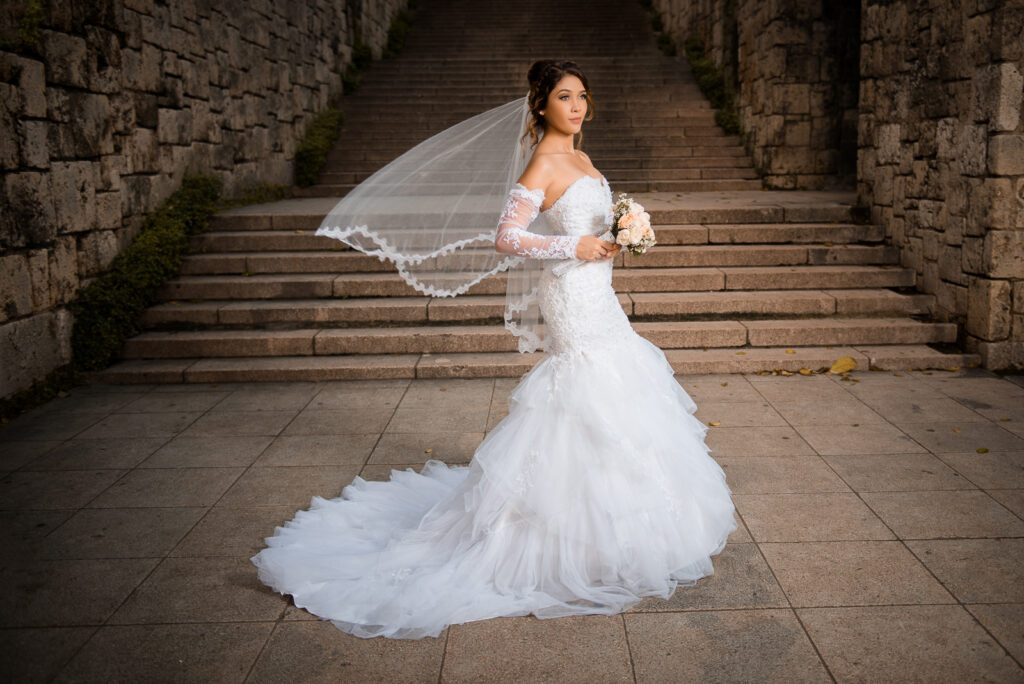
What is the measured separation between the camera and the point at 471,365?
6.67 m

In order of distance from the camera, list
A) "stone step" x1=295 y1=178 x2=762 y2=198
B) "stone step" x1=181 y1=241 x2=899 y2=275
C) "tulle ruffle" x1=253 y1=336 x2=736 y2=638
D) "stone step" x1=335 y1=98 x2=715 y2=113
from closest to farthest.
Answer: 1. "tulle ruffle" x1=253 y1=336 x2=736 y2=638
2. "stone step" x1=181 y1=241 x2=899 y2=275
3. "stone step" x1=295 y1=178 x2=762 y2=198
4. "stone step" x1=335 y1=98 x2=715 y2=113

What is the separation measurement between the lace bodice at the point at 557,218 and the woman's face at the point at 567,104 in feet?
0.74

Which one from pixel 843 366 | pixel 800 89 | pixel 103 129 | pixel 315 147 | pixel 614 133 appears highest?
pixel 800 89

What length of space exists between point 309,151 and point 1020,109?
359 inches

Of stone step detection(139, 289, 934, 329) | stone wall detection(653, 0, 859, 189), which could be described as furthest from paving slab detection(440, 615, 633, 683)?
stone wall detection(653, 0, 859, 189)

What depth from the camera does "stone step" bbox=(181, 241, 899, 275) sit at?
8.01 meters

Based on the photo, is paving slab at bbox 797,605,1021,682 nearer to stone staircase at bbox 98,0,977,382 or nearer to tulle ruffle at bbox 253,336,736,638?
tulle ruffle at bbox 253,336,736,638

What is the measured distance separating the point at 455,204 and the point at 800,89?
8.97 m

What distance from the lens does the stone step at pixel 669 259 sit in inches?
315

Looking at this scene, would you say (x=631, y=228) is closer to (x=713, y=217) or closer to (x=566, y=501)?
(x=566, y=501)

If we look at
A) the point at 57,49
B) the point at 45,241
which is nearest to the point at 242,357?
the point at 45,241

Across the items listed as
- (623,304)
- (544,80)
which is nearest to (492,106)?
(623,304)

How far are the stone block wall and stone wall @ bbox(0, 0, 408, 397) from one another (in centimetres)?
714

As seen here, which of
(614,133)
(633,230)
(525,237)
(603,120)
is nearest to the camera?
(633,230)
